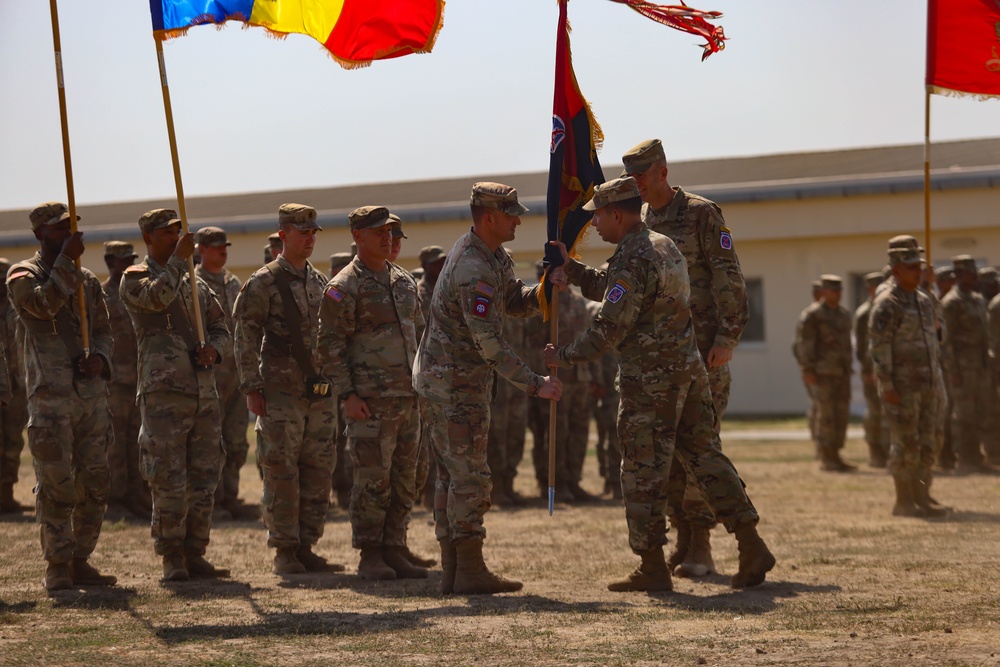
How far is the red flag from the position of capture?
1069 cm

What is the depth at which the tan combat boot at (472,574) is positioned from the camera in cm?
775

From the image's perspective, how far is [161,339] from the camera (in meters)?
8.32

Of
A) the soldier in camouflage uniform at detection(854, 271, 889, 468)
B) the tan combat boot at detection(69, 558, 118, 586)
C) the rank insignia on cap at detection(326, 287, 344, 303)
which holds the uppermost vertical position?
the rank insignia on cap at detection(326, 287, 344, 303)

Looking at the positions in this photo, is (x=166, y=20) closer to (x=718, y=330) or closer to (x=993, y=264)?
(x=718, y=330)

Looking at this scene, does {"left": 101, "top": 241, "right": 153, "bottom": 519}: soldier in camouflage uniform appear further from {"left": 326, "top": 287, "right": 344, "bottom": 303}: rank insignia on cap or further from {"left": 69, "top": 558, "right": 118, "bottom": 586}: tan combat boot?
{"left": 326, "top": 287, "right": 344, "bottom": 303}: rank insignia on cap

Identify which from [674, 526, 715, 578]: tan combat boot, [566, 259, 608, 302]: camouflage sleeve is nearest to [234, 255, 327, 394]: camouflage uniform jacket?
[566, 259, 608, 302]: camouflage sleeve

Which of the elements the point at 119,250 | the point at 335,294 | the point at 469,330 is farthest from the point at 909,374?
the point at 119,250

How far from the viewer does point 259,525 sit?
11.9 meters

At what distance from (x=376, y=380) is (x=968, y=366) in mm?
9854

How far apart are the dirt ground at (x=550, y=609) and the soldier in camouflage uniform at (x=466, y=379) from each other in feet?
1.17

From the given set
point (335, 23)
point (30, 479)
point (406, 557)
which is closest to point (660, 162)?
point (335, 23)

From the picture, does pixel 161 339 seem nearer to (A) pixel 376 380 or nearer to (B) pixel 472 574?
(A) pixel 376 380

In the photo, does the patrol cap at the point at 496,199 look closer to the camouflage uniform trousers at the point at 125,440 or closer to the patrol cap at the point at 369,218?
the patrol cap at the point at 369,218

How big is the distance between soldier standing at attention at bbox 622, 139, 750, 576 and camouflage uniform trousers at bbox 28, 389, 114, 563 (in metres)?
3.60
